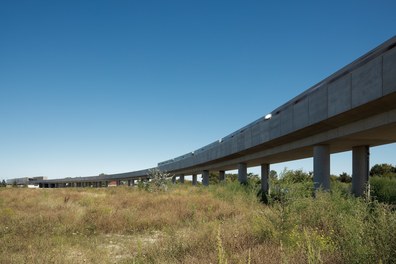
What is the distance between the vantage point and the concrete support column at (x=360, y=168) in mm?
21625

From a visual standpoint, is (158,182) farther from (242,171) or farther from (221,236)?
(221,236)

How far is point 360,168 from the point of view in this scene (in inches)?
873

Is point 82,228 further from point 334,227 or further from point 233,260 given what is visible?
point 334,227

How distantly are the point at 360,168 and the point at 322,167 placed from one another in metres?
2.33

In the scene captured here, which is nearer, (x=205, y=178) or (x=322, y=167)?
(x=322, y=167)

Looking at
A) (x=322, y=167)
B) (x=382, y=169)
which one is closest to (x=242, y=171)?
(x=322, y=167)

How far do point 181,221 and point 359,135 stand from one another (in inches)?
453

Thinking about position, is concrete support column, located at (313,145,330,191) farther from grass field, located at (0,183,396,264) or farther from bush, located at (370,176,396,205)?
grass field, located at (0,183,396,264)

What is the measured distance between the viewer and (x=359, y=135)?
1922 centimetres

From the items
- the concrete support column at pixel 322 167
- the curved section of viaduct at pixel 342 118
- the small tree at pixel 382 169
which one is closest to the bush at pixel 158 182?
the curved section of viaduct at pixel 342 118

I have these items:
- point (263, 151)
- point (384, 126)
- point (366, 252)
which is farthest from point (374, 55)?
point (263, 151)

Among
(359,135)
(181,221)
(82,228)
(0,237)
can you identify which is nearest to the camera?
(0,237)

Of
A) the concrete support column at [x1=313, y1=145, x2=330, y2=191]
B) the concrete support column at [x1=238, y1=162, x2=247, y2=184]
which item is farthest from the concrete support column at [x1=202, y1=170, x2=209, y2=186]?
the concrete support column at [x1=313, y1=145, x2=330, y2=191]

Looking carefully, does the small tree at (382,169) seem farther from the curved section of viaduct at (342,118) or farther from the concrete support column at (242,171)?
the curved section of viaduct at (342,118)
